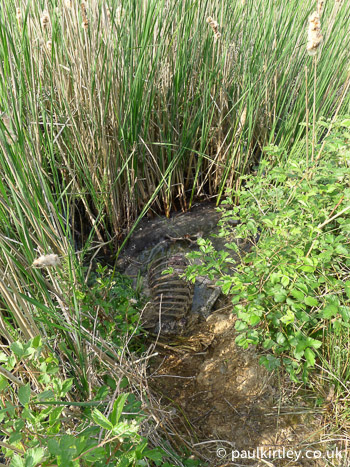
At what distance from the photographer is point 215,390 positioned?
1.22 meters

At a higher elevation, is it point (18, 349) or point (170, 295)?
point (18, 349)

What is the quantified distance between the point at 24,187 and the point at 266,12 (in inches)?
67.8

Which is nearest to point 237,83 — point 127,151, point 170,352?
point 127,151

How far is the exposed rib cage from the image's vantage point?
4.85 ft

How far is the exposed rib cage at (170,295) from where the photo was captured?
1479 mm

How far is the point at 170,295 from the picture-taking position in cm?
151

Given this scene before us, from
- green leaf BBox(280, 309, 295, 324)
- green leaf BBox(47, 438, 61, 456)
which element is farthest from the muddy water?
green leaf BBox(47, 438, 61, 456)

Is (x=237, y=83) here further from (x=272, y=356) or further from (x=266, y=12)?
(x=272, y=356)

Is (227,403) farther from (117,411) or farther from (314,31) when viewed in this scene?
(314,31)

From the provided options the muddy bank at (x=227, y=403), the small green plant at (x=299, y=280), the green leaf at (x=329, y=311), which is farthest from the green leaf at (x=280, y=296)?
the muddy bank at (x=227, y=403)

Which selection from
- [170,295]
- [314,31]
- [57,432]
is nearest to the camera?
[57,432]

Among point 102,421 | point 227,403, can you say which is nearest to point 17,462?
point 102,421

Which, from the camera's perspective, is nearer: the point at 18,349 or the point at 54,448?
the point at 54,448

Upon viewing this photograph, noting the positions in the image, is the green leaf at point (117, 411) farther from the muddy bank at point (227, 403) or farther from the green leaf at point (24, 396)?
the muddy bank at point (227, 403)
